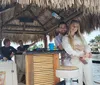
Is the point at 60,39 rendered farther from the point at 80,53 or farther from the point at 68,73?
the point at 68,73

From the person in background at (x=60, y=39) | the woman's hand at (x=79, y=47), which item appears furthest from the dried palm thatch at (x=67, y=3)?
the woman's hand at (x=79, y=47)

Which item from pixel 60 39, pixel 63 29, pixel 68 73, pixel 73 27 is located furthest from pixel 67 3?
pixel 68 73

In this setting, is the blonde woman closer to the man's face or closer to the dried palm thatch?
the man's face

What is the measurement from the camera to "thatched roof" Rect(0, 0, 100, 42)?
3.73 metres

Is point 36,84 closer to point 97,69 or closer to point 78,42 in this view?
point 78,42

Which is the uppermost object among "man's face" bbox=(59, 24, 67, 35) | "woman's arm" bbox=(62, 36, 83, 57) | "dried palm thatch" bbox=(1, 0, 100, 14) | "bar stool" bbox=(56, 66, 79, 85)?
"dried palm thatch" bbox=(1, 0, 100, 14)

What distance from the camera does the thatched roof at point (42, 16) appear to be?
3728 mm

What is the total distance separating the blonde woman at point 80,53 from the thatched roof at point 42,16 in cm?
51

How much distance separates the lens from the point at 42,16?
6.53m

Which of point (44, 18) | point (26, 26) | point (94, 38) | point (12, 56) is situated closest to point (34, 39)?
point (26, 26)

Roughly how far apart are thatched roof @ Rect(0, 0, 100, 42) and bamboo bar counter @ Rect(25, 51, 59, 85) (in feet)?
3.06

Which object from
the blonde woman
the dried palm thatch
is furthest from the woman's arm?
the dried palm thatch

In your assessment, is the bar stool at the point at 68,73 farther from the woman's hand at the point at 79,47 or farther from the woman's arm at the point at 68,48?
the woman's hand at the point at 79,47

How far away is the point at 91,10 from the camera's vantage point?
12.5 feet
